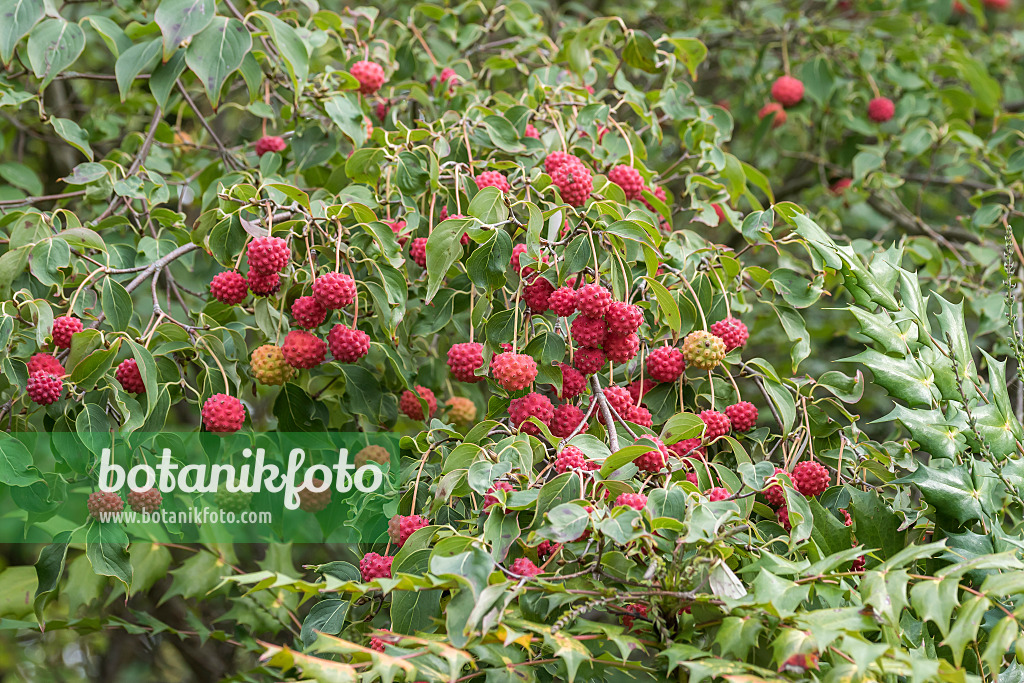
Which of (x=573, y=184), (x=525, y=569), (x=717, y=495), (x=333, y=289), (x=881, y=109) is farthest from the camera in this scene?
(x=881, y=109)

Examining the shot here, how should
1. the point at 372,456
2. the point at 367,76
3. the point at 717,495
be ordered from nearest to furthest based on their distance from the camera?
1. the point at 717,495
2. the point at 372,456
3. the point at 367,76

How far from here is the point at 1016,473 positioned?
1.31 m

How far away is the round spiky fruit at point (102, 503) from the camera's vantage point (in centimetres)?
145

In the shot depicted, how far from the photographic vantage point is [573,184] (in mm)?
1482

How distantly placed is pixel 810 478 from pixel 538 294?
0.56m

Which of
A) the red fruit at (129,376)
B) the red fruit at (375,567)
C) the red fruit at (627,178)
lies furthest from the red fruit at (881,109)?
the red fruit at (129,376)

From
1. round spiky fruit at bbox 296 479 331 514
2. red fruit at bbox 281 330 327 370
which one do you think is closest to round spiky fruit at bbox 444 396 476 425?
round spiky fruit at bbox 296 479 331 514

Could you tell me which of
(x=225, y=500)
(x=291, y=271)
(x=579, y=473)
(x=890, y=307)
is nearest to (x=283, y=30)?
(x=291, y=271)

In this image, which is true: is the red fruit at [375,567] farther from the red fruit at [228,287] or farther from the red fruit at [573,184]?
the red fruit at [573,184]

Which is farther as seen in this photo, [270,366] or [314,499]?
[314,499]

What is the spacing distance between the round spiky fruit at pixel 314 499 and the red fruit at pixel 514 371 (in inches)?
23.1

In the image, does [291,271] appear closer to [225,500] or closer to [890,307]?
[225,500]

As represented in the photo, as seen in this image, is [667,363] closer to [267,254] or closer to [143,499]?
[267,254]

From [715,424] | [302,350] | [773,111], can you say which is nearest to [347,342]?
[302,350]
